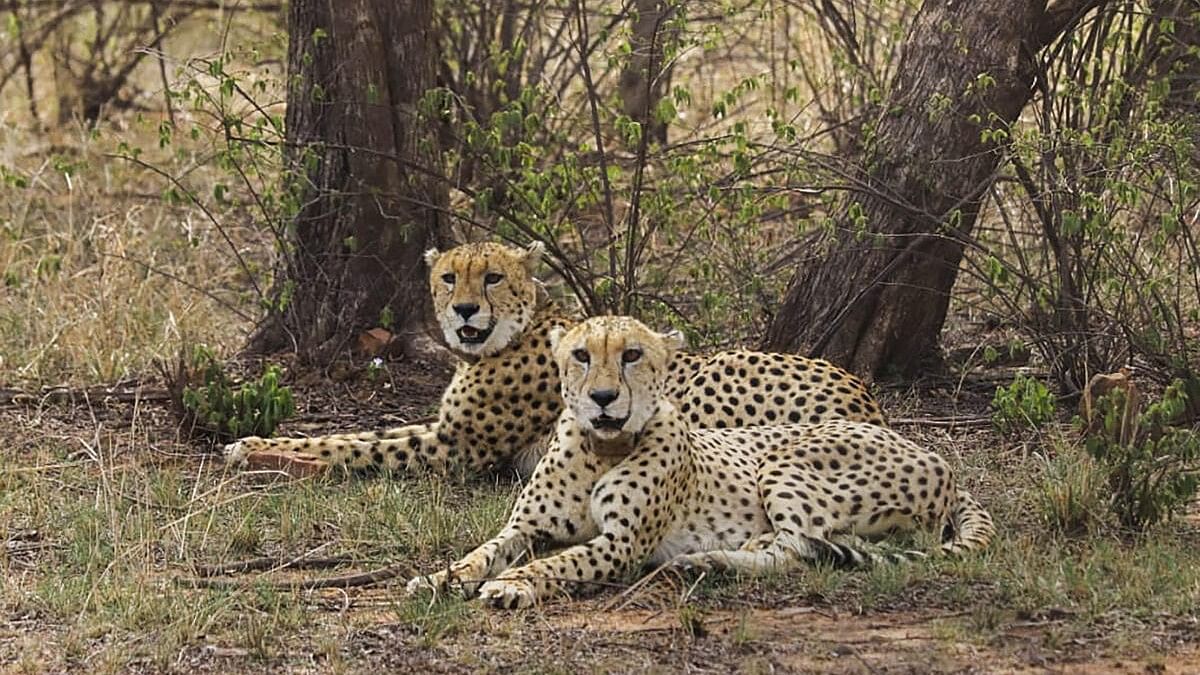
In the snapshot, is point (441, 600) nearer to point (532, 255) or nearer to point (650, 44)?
point (532, 255)

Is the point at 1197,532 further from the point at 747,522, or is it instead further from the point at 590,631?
the point at 590,631

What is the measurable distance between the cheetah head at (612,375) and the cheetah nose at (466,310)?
118cm

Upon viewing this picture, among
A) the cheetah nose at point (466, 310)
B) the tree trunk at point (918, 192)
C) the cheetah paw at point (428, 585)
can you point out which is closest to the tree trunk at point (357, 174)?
the cheetah nose at point (466, 310)

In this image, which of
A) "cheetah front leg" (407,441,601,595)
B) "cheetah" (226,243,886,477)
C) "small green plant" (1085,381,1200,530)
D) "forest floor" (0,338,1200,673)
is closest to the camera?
"forest floor" (0,338,1200,673)

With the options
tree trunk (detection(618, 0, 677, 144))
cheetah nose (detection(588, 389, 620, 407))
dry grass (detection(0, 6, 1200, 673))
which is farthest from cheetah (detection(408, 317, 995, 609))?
tree trunk (detection(618, 0, 677, 144))

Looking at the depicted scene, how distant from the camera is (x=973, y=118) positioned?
20.6ft

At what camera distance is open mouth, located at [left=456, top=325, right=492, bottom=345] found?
6387 mm

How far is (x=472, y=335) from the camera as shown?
21.0ft

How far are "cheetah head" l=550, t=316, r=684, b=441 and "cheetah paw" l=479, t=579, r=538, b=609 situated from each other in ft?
1.79

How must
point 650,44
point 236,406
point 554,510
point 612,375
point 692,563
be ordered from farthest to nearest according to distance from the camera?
point 650,44
point 236,406
point 554,510
point 612,375
point 692,563

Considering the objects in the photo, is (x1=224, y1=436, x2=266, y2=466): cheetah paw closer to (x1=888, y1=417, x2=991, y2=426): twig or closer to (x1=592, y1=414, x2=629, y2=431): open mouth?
(x1=592, y1=414, x2=629, y2=431): open mouth

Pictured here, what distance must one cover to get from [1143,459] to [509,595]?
1876 millimetres

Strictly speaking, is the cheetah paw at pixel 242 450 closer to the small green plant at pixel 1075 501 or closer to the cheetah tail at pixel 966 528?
the cheetah tail at pixel 966 528

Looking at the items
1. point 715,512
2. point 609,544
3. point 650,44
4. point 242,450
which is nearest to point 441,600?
point 609,544
